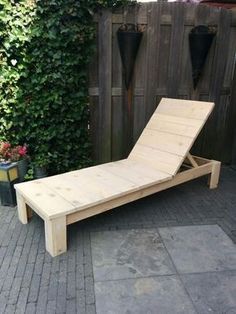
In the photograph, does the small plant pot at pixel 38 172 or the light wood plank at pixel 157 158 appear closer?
the light wood plank at pixel 157 158

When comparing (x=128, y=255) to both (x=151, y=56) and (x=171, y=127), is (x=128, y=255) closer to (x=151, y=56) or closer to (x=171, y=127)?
(x=171, y=127)

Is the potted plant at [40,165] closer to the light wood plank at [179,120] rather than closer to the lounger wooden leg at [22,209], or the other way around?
the lounger wooden leg at [22,209]

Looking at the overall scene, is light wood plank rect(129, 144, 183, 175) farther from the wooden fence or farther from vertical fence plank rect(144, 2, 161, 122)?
vertical fence plank rect(144, 2, 161, 122)

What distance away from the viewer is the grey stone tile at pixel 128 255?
88.7 inches

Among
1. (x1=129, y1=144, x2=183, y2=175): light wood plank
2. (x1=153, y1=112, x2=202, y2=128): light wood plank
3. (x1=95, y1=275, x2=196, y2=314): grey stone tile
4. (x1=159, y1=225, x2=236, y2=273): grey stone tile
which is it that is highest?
(x1=153, y1=112, x2=202, y2=128): light wood plank

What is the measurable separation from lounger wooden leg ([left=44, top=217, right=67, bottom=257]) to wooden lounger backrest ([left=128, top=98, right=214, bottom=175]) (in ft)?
4.33

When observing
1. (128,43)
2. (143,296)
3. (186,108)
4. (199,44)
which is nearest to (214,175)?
(186,108)

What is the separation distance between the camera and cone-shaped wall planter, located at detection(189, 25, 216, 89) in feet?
12.4

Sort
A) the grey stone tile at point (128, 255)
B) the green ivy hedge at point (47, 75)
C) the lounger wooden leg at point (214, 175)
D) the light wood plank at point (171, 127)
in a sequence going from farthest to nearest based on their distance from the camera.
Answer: the lounger wooden leg at point (214, 175) < the light wood plank at point (171, 127) < the green ivy hedge at point (47, 75) < the grey stone tile at point (128, 255)

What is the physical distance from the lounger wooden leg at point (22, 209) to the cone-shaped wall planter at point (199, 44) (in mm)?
2756

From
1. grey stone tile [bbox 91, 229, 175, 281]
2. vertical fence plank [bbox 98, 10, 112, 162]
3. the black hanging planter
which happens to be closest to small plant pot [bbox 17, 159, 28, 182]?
vertical fence plank [bbox 98, 10, 112, 162]

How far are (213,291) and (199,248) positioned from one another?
0.51 m

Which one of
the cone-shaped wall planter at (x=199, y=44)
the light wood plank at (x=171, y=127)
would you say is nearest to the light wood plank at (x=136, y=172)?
the light wood plank at (x=171, y=127)

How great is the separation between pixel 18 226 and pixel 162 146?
5.85 ft
